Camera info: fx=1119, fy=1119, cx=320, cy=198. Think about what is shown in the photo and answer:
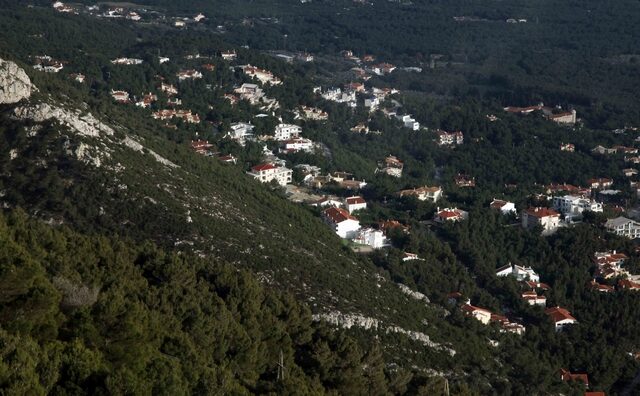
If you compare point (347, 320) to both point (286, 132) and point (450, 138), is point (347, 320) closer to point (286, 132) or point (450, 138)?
point (286, 132)

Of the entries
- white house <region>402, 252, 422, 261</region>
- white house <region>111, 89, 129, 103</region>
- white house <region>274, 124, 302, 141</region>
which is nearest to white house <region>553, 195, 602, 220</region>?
white house <region>402, 252, 422, 261</region>

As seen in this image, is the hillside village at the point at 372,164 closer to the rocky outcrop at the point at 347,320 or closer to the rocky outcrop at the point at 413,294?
the rocky outcrop at the point at 413,294

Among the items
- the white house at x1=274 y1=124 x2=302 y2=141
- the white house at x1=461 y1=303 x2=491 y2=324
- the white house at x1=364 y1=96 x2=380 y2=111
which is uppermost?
the white house at x1=461 y1=303 x2=491 y2=324

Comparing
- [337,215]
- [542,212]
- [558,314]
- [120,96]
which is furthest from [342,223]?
[120,96]

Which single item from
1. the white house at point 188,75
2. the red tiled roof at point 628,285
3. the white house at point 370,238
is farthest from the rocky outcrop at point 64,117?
the white house at point 188,75

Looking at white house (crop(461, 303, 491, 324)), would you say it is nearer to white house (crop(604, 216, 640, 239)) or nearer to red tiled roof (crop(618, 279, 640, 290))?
red tiled roof (crop(618, 279, 640, 290))
